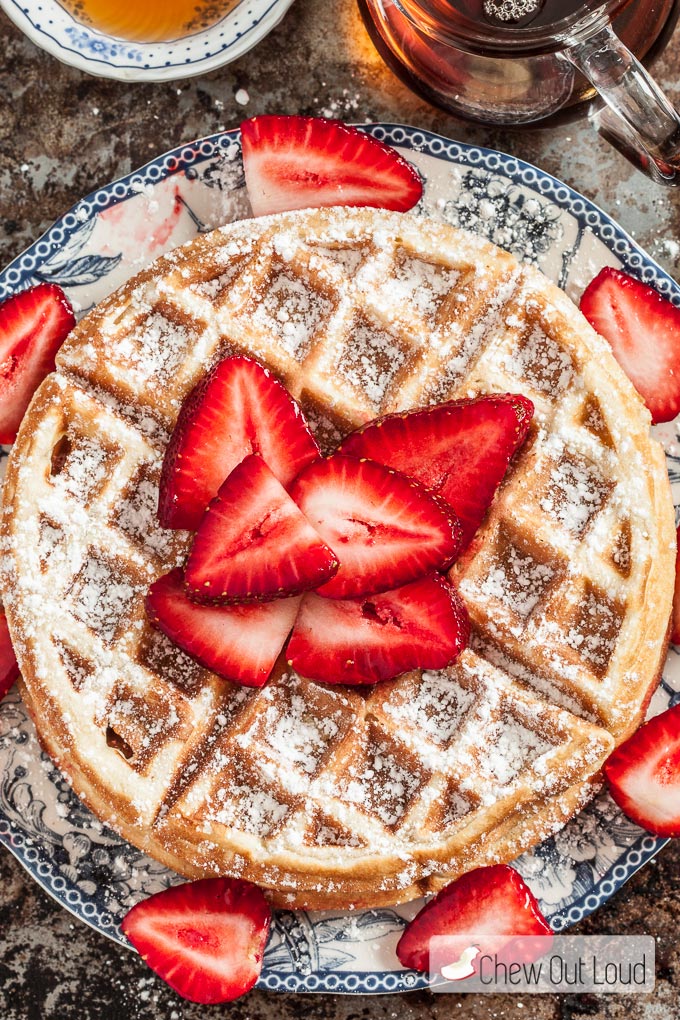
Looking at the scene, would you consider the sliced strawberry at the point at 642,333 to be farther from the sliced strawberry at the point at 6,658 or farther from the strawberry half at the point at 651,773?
the sliced strawberry at the point at 6,658

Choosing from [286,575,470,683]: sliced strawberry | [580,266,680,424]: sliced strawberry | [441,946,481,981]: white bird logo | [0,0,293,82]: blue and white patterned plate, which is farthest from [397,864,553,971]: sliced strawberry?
[0,0,293,82]: blue and white patterned plate

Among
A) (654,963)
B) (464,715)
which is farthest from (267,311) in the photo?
(654,963)

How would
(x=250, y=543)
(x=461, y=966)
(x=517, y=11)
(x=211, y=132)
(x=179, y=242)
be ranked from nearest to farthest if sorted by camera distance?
(x=250, y=543) < (x=517, y=11) < (x=461, y=966) < (x=179, y=242) < (x=211, y=132)

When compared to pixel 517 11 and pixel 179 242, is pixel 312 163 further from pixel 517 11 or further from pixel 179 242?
pixel 517 11

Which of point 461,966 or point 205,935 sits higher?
point 461,966

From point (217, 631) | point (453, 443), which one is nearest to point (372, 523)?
point (453, 443)

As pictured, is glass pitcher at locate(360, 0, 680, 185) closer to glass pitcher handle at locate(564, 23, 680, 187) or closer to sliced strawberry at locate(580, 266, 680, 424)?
glass pitcher handle at locate(564, 23, 680, 187)

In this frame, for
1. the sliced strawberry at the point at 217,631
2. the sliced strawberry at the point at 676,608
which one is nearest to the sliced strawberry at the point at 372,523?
the sliced strawberry at the point at 217,631

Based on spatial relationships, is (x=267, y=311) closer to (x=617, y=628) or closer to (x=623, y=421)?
(x=623, y=421)
